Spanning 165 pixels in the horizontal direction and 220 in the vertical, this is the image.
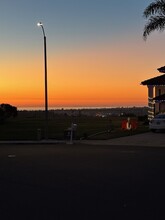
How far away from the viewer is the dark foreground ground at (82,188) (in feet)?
29.9

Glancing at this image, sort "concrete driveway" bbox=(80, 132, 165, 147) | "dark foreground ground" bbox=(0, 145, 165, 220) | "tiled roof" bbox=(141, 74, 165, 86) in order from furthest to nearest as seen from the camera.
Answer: "tiled roof" bbox=(141, 74, 165, 86) → "concrete driveway" bbox=(80, 132, 165, 147) → "dark foreground ground" bbox=(0, 145, 165, 220)

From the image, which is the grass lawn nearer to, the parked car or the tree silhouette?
the parked car

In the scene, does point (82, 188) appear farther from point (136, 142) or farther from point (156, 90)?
point (156, 90)

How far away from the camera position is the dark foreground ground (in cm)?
910

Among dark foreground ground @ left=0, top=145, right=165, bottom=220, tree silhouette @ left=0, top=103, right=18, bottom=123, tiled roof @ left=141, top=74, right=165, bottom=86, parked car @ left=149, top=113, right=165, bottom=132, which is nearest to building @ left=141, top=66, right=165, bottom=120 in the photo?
tiled roof @ left=141, top=74, right=165, bottom=86

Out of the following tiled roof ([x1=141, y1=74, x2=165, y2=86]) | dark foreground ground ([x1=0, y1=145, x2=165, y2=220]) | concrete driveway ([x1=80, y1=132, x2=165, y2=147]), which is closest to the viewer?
dark foreground ground ([x1=0, y1=145, x2=165, y2=220])

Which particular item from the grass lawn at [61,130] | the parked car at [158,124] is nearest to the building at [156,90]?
the grass lawn at [61,130]

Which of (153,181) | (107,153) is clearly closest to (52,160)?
(107,153)

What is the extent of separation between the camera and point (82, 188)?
11.9m

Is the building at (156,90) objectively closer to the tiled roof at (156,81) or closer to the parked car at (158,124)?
the tiled roof at (156,81)

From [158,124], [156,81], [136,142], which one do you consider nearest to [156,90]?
[156,81]

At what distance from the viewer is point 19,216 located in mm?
8766

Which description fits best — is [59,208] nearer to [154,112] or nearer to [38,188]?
[38,188]

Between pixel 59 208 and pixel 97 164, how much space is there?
807 centimetres
